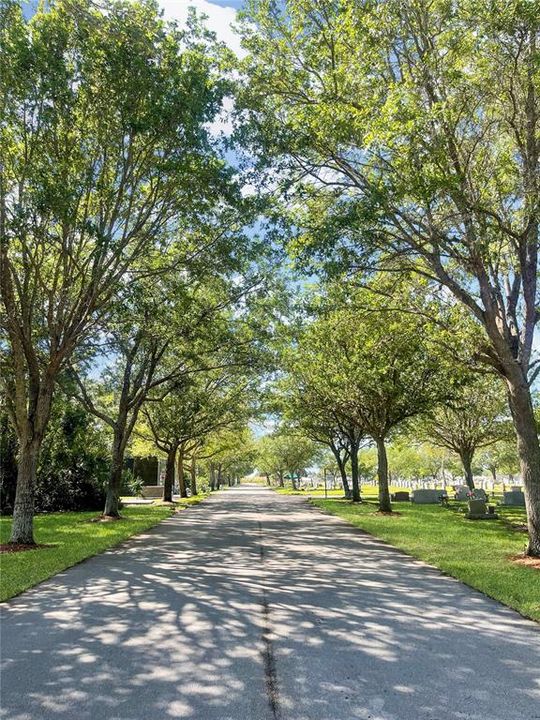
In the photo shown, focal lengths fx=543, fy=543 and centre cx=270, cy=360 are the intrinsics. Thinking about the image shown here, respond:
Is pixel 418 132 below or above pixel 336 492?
above

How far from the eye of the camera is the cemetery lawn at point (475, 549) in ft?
25.2

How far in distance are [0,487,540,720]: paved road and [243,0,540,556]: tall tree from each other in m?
5.40

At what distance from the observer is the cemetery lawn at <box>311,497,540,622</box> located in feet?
25.2

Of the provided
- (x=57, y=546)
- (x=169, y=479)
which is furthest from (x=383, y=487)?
(x=57, y=546)

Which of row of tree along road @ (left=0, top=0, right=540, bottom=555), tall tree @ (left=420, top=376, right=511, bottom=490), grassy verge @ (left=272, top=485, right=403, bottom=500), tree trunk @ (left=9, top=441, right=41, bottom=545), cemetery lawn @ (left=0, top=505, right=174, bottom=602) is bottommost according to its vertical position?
grassy verge @ (left=272, top=485, right=403, bottom=500)

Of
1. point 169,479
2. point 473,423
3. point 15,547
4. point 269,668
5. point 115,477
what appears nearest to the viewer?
point 269,668

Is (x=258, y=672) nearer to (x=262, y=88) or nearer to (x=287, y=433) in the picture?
(x=262, y=88)

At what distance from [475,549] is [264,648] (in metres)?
8.34

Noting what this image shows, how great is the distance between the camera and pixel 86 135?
1164cm

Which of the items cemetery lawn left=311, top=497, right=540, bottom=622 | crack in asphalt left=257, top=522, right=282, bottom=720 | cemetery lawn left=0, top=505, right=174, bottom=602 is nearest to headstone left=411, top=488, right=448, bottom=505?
cemetery lawn left=311, top=497, right=540, bottom=622

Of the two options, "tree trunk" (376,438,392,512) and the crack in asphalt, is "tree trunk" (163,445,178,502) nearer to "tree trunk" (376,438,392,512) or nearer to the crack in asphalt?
"tree trunk" (376,438,392,512)

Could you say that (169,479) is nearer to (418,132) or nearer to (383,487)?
(383,487)

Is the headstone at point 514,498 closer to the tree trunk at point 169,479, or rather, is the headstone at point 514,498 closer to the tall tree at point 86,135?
the tree trunk at point 169,479

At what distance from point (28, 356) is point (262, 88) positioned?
813 centimetres
